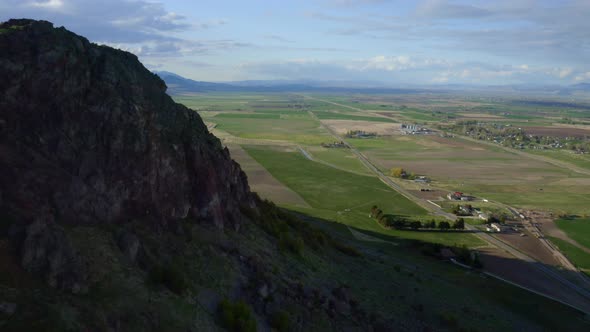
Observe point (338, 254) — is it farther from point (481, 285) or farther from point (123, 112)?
point (123, 112)

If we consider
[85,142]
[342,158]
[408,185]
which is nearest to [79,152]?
[85,142]

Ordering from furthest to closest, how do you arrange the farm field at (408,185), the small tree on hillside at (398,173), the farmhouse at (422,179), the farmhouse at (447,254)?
the small tree on hillside at (398,173), the farmhouse at (422,179), the farm field at (408,185), the farmhouse at (447,254)

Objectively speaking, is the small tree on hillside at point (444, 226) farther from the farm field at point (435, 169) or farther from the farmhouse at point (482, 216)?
the farmhouse at point (482, 216)

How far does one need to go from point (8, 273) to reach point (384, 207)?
78.7 meters

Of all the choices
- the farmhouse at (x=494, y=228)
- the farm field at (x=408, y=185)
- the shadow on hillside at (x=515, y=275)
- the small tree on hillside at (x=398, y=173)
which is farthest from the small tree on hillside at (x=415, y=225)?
the small tree on hillside at (x=398, y=173)

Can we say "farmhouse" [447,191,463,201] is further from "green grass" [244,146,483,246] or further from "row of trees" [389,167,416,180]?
"row of trees" [389,167,416,180]

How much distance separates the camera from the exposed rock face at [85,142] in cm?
2341

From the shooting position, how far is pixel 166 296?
2267 cm

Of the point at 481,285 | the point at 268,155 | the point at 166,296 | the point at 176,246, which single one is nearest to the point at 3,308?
the point at 166,296

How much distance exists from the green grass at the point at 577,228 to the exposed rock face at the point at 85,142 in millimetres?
70250

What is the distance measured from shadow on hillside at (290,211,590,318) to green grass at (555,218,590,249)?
66.2 feet

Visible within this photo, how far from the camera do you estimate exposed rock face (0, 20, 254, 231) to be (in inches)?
922

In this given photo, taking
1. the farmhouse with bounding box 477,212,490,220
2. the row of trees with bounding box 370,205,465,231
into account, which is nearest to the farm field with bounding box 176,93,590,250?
the row of trees with bounding box 370,205,465,231

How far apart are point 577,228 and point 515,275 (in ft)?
124
